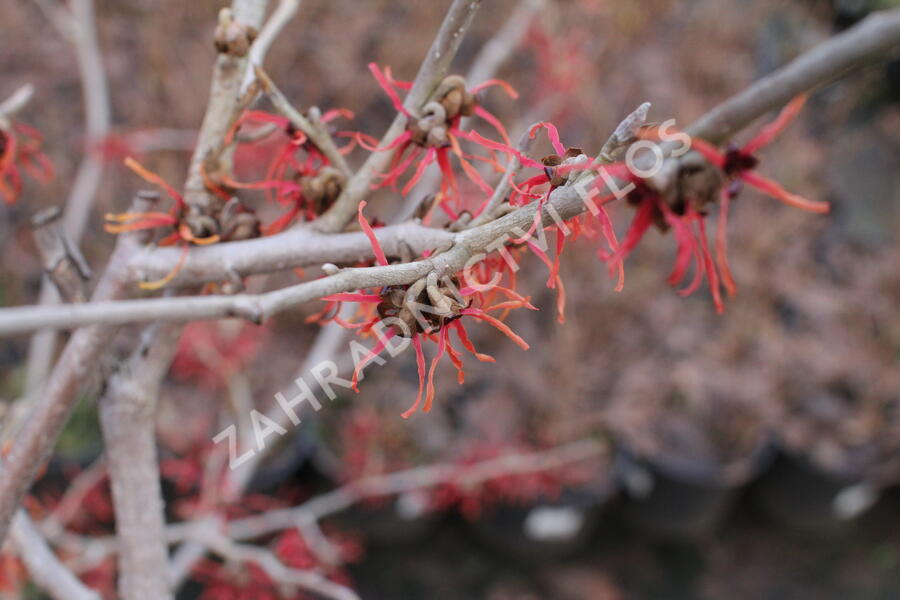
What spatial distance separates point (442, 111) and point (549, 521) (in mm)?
951

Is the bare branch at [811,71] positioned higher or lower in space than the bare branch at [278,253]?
lower

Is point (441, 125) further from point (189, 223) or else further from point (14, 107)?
point (14, 107)

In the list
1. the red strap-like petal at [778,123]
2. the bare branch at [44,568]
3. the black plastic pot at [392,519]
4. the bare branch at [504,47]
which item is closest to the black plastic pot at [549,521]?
the black plastic pot at [392,519]

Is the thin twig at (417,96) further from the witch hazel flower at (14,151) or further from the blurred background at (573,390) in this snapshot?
the blurred background at (573,390)

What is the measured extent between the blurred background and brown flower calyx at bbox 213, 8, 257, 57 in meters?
0.79

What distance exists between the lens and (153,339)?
0.33m

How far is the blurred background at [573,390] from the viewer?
43.8 inches

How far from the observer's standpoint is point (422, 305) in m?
0.21

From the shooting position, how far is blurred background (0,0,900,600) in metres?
1.11

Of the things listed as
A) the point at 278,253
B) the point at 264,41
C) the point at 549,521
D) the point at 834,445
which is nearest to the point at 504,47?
the point at 264,41

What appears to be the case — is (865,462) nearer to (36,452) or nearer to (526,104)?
(526,104)

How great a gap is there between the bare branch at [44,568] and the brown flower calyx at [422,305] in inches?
11.6

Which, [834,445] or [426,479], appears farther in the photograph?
[834,445]

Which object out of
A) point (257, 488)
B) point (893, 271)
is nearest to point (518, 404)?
point (257, 488)
